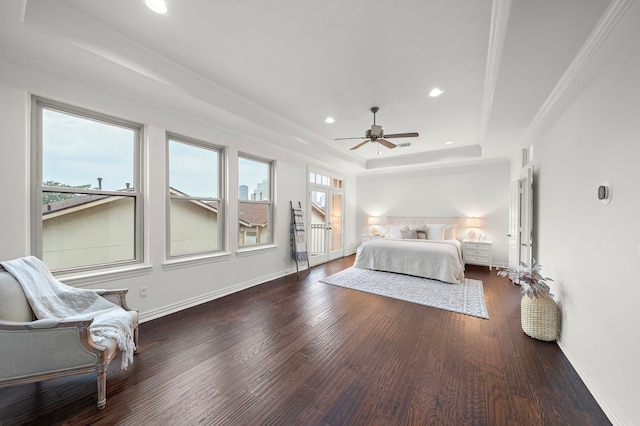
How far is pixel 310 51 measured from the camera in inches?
88.4

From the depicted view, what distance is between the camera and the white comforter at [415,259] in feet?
14.2

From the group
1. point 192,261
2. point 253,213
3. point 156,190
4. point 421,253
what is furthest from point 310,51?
point 421,253

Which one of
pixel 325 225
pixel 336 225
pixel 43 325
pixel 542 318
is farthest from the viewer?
pixel 336 225

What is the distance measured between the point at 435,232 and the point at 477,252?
0.96 metres

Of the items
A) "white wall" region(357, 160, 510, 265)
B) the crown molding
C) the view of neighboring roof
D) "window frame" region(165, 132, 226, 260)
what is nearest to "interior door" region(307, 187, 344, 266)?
"white wall" region(357, 160, 510, 265)

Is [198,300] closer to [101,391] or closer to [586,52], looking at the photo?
[101,391]

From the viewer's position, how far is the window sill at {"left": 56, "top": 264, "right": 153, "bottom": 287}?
7.68 ft

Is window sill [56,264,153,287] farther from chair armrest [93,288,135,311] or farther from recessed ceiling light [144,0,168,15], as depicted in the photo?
recessed ceiling light [144,0,168,15]

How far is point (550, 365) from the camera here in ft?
6.62

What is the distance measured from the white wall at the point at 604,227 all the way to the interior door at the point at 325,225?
412 cm

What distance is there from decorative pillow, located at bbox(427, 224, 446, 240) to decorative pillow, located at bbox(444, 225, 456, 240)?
0.73ft

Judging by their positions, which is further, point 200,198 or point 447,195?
point 447,195

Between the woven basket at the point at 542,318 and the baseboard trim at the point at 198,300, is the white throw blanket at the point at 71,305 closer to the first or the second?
the baseboard trim at the point at 198,300

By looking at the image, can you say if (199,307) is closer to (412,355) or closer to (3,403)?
(3,403)
